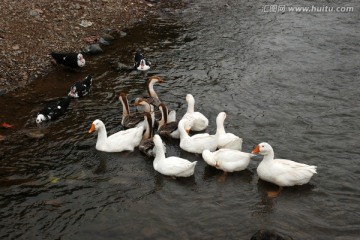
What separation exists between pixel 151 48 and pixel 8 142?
7.39m

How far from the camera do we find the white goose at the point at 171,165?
29.0 feet

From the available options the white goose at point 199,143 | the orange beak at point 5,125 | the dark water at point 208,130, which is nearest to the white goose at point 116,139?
the dark water at point 208,130

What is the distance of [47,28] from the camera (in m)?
16.3

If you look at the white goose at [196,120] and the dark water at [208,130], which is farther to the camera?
the white goose at [196,120]

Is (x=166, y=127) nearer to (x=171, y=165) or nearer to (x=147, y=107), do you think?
(x=147, y=107)

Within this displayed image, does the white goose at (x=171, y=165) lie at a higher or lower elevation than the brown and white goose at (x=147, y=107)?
lower

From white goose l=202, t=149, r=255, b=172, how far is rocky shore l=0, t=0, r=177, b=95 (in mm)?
7238

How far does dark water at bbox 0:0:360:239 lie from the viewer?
7734 mm

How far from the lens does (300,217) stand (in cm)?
773

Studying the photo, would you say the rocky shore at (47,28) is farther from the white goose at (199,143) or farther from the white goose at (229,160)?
the white goose at (229,160)

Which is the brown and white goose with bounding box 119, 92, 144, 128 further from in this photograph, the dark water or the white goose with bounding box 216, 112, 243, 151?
the white goose with bounding box 216, 112, 243, 151

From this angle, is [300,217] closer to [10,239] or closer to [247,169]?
[247,169]

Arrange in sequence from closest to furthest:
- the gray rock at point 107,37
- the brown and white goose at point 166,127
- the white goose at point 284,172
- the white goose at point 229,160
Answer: the white goose at point 284,172, the white goose at point 229,160, the brown and white goose at point 166,127, the gray rock at point 107,37

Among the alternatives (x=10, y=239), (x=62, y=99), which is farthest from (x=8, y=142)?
(x=10, y=239)
